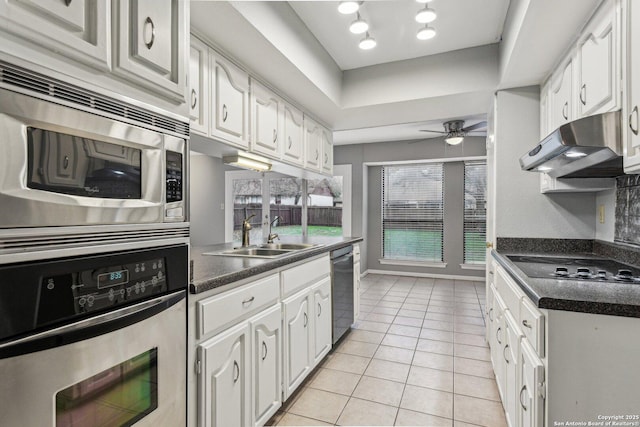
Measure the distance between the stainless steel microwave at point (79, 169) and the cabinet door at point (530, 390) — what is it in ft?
4.58

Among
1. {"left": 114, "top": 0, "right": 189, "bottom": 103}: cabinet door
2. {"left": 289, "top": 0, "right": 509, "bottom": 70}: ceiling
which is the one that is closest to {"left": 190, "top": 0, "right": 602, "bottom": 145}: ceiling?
{"left": 289, "top": 0, "right": 509, "bottom": 70}: ceiling

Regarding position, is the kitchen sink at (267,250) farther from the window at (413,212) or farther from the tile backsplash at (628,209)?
the window at (413,212)

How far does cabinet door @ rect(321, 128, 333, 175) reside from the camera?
353cm

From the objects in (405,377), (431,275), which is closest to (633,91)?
(405,377)

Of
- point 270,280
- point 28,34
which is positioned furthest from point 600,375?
point 28,34

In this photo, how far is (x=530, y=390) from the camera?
1.29 metres

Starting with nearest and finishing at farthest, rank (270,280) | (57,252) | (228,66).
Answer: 1. (57,252)
2. (270,280)
3. (228,66)

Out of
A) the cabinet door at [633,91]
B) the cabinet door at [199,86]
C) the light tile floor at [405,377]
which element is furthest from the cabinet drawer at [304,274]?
the cabinet door at [633,91]

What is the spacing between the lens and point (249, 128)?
2.23 m

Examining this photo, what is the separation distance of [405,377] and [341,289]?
859 millimetres

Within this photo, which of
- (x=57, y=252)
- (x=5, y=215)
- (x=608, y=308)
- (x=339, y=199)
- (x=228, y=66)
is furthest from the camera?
(x=339, y=199)

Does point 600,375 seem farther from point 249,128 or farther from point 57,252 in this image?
point 249,128

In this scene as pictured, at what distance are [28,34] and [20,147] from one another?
260 millimetres

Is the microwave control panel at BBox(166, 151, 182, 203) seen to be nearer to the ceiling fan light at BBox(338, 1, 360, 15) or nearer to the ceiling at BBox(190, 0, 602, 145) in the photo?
the ceiling at BBox(190, 0, 602, 145)
